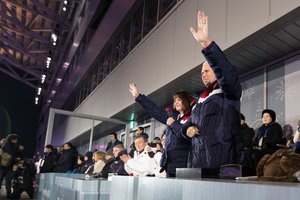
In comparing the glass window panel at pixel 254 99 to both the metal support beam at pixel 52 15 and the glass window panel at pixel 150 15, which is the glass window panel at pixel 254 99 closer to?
the glass window panel at pixel 150 15

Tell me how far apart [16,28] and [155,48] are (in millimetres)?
15128

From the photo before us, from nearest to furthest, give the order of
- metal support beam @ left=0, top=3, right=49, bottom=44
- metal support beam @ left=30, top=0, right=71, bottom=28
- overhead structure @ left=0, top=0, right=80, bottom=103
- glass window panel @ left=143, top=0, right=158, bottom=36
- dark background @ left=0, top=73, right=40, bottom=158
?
1. glass window panel @ left=143, top=0, right=158, bottom=36
2. metal support beam @ left=30, top=0, right=71, bottom=28
3. overhead structure @ left=0, top=0, right=80, bottom=103
4. metal support beam @ left=0, top=3, right=49, bottom=44
5. dark background @ left=0, top=73, right=40, bottom=158

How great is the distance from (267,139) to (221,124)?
8.57 ft

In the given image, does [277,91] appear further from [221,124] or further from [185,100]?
[221,124]

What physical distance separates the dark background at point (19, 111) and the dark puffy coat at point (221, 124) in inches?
1177

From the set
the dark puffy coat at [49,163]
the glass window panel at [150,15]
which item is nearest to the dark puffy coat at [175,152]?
the glass window panel at [150,15]

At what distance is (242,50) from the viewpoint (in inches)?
224

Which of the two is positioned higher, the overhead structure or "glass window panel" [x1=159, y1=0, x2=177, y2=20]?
the overhead structure

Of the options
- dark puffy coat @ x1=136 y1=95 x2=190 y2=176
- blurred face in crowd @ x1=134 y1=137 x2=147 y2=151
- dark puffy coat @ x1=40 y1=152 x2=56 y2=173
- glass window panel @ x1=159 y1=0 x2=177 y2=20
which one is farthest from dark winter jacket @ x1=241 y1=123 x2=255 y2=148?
dark puffy coat @ x1=40 y1=152 x2=56 y2=173

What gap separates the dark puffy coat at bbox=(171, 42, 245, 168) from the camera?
2.25 metres

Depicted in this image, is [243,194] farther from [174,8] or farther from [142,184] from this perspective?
[174,8]

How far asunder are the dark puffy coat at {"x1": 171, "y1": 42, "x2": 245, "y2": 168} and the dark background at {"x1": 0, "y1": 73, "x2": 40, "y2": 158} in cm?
2990

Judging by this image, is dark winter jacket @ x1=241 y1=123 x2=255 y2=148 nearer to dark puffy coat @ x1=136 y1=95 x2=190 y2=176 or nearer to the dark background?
dark puffy coat @ x1=136 y1=95 x2=190 y2=176

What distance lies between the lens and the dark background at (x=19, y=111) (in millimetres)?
30781
